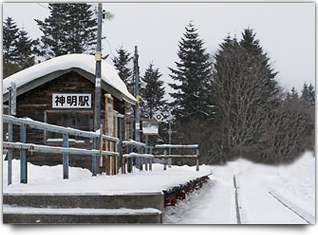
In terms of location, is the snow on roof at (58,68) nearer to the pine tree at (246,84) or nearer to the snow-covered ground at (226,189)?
the snow-covered ground at (226,189)

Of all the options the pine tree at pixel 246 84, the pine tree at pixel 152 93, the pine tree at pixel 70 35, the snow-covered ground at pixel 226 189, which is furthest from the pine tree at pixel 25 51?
the pine tree at pixel 152 93

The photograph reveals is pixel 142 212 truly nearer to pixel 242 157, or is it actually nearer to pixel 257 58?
pixel 257 58

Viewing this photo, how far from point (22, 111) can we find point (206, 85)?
261 inches

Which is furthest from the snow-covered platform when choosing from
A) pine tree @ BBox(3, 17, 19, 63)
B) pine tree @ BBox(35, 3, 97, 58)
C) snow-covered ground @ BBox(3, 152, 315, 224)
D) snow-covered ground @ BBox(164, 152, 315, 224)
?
pine tree @ BBox(35, 3, 97, 58)

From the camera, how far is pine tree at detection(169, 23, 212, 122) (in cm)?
1611

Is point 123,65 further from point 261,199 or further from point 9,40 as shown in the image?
point 261,199

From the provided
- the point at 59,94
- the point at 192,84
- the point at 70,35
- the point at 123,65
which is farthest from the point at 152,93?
the point at 70,35

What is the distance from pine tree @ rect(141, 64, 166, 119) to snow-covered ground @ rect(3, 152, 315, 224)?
270 inches

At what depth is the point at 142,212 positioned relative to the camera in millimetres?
4531

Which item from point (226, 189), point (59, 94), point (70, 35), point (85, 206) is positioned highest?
point (70, 35)

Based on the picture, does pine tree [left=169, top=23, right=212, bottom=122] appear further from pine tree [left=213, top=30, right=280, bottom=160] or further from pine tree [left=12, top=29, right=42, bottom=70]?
pine tree [left=12, top=29, right=42, bottom=70]

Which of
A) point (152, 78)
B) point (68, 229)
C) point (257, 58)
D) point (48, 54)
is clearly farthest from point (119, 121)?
point (68, 229)

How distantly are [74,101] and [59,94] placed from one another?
536mm

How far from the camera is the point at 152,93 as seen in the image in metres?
26.4
